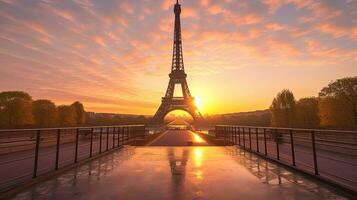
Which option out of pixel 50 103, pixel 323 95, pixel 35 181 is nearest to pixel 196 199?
pixel 35 181

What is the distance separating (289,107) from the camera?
40.6 meters

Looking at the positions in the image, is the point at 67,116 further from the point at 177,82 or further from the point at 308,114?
the point at 308,114

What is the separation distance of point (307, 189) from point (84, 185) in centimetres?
466

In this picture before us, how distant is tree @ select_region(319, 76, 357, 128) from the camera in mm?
27719

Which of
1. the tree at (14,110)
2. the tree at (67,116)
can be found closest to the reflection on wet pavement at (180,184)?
the tree at (14,110)

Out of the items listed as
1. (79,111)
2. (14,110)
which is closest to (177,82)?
(79,111)

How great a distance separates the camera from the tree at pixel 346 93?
27719 millimetres

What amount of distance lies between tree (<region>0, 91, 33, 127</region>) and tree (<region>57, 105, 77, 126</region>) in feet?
33.1

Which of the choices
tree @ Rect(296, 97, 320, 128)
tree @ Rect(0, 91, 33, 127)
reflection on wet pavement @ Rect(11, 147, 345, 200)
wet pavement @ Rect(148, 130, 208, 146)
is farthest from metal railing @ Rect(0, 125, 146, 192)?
tree @ Rect(296, 97, 320, 128)

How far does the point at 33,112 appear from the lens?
4772 cm

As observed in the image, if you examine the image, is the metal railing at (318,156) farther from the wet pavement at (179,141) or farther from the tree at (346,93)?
the tree at (346,93)

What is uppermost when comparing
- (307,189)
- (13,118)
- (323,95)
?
(323,95)

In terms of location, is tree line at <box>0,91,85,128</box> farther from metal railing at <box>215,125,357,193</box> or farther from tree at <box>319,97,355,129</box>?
tree at <box>319,97,355,129</box>

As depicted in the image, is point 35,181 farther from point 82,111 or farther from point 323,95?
point 82,111
